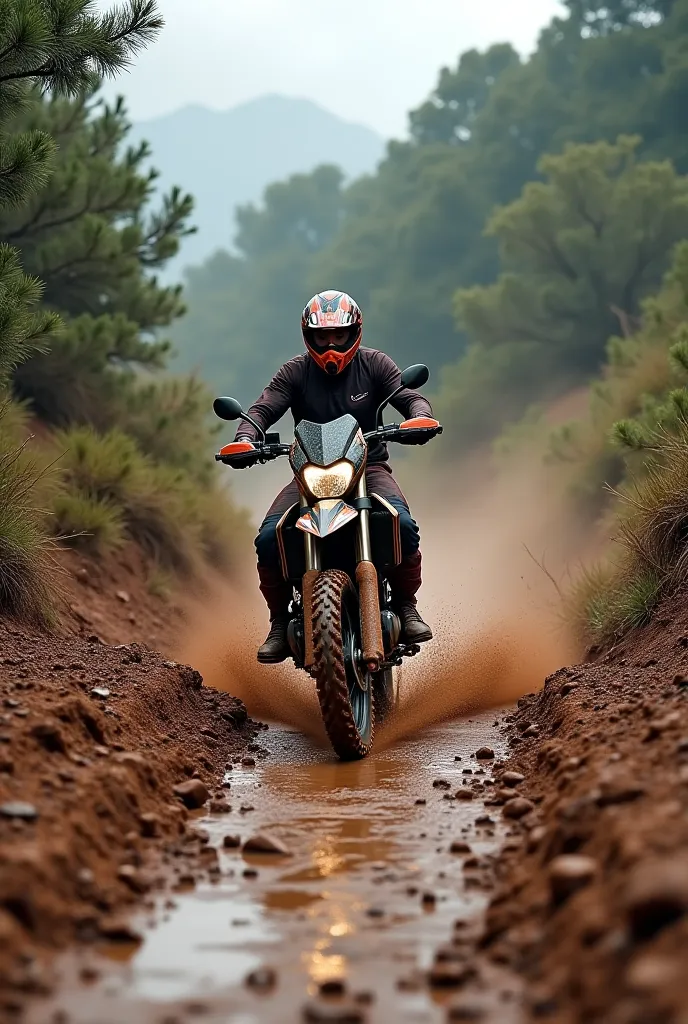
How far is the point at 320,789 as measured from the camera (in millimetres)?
5844

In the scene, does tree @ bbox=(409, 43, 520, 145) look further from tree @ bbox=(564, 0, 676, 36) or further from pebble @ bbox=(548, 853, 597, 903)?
pebble @ bbox=(548, 853, 597, 903)

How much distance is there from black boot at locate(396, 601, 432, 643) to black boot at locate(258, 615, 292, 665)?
634 millimetres

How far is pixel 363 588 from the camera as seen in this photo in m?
6.85

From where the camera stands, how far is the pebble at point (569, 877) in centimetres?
312

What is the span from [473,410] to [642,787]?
36.1 m

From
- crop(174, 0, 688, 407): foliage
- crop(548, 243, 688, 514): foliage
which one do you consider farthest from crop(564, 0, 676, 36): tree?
crop(548, 243, 688, 514): foliage

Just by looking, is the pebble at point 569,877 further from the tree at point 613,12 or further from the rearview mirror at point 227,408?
the tree at point 613,12

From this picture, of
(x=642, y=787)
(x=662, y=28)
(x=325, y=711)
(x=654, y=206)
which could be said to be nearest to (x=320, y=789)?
(x=325, y=711)

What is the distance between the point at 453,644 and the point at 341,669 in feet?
11.7

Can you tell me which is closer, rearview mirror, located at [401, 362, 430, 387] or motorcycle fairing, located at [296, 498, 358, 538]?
motorcycle fairing, located at [296, 498, 358, 538]

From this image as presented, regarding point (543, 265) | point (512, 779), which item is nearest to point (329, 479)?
point (512, 779)

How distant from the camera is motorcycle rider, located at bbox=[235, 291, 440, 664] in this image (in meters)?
7.41

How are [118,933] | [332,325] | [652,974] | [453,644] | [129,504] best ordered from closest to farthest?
[652,974] → [118,933] → [332,325] → [453,644] → [129,504]

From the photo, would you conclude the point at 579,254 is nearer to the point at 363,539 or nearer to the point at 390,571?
the point at 390,571
